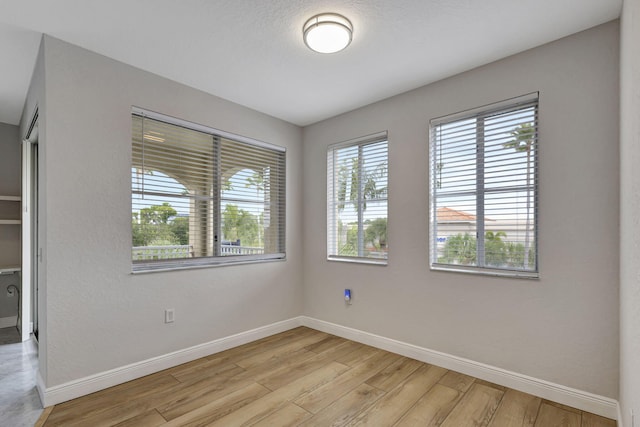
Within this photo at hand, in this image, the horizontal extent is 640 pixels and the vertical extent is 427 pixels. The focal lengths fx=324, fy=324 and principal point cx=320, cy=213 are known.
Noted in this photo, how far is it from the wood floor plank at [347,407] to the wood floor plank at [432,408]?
0.92 ft

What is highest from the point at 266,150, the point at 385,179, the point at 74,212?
the point at 266,150

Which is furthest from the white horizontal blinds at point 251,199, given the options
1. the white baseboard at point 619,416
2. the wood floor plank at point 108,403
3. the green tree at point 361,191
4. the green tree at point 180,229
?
the white baseboard at point 619,416

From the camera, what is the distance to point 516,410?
219 centimetres

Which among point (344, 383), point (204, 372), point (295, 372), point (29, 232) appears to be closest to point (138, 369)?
point (204, 372)

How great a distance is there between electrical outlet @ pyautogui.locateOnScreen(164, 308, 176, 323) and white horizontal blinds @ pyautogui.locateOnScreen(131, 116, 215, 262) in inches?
18.5

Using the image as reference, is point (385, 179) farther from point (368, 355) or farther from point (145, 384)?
point (145, 384)

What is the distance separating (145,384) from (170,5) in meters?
2.72

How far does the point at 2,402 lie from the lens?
2.28 m

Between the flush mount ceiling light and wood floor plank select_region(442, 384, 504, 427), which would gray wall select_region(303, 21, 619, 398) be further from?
the flush mount ceiling light

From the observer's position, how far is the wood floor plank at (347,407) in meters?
2.10

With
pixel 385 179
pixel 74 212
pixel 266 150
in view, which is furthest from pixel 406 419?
pixel 266 150

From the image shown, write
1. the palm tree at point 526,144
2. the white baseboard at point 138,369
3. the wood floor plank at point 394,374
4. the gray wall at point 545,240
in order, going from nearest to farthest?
the gray wall at point 545,240
the white baseboard at point 138,369
the palm tree at point 526,144
the wood floor plank at point 394,374

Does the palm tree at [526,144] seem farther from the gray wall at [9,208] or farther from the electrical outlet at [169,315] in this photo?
the gray wall at [9,208]

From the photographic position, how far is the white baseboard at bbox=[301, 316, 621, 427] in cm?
213
